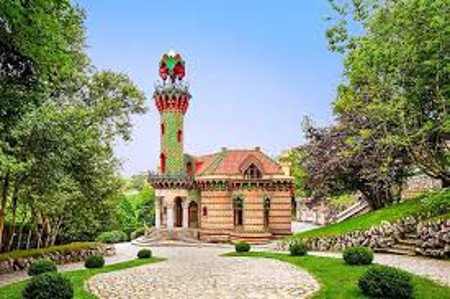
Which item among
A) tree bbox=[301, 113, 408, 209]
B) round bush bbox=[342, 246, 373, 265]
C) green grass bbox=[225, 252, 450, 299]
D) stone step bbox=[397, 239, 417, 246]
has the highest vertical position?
tree bbox=[301, 113, 408, 209]

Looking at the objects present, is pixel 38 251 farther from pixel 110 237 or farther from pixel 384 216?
pixel 110 237

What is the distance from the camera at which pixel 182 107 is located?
47.2 m

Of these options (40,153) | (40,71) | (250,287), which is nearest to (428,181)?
(250,287)

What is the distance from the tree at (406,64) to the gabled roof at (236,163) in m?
26.5

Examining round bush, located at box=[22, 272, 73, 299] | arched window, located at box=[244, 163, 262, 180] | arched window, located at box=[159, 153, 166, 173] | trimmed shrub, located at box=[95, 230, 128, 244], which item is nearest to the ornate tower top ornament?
arched window, located at box=[159, 153, 166, 173]

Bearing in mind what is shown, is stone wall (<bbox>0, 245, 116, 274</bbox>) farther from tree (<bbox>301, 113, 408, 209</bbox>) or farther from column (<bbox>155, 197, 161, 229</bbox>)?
tree (<bbox>301, 113, 408, 209</bbox>)

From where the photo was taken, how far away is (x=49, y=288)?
12344 mm

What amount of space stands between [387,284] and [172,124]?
35.9 m

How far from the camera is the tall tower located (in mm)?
46312

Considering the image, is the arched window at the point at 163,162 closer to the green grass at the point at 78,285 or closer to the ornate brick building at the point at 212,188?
the ornate brick building at the point at 212,188

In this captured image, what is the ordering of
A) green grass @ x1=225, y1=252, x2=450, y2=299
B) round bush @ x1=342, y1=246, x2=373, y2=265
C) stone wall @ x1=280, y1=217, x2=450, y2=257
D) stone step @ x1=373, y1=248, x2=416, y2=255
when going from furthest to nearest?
stone step @ x1=373, y1=248, x2=416, y2=255, stone wall @ x1=280, y1=217, x2=450, y2=257, round bush @ x1=342, y1=246, x2=373, y2=265, green grass @ x1=225, y1=252, x2=450, y2=299

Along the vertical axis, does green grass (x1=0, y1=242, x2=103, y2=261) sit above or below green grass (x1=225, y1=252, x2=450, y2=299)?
above

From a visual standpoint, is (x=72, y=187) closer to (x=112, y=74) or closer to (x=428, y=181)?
(x=112, y=74)

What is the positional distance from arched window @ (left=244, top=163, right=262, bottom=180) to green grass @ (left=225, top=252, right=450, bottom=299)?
2322 centimetres
